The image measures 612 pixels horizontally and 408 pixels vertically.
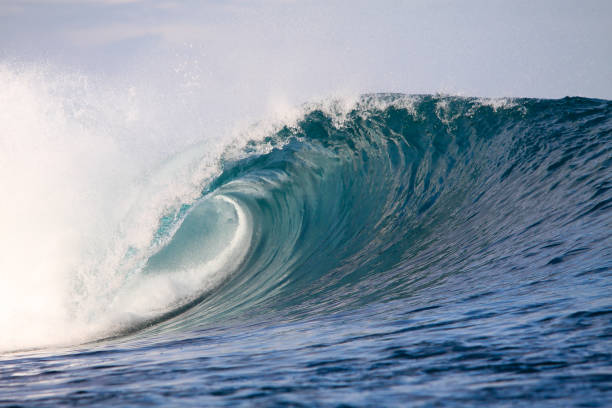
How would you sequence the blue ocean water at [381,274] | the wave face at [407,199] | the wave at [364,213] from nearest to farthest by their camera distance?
the blue ocean water at [381,274], the wave face at [407,199], the wave at [364,213]

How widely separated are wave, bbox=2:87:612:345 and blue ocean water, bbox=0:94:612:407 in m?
0.04

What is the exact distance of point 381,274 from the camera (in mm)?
6637

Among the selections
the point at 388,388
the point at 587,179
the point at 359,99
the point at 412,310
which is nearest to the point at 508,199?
the point at 587,179

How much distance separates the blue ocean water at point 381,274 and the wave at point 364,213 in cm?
4

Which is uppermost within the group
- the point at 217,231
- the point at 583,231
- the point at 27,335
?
the point at 217,231

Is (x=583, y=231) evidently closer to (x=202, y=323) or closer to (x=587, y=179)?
(x=587, y=179)

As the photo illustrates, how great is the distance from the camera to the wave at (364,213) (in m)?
6.25

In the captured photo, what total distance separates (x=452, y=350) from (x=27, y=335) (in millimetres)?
4638

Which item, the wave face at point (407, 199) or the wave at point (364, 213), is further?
the wave at point (364, 213)

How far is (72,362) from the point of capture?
400 cm

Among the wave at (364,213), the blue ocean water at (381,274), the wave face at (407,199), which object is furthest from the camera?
the wave at (364,213)

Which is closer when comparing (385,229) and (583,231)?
→ (583,231)

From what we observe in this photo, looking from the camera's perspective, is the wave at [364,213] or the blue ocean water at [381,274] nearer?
the blue ocean water at [381,274]

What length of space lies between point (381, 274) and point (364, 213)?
2.43 metres
